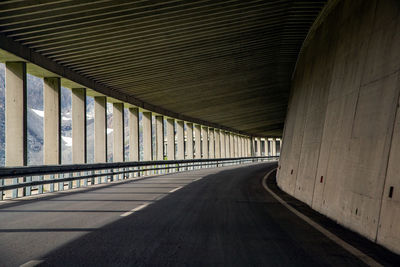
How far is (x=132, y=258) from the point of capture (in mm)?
5188

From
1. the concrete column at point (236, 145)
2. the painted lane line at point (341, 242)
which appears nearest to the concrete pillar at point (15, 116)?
the painted lane line at point (341, 242)

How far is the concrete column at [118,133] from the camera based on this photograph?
27.1m

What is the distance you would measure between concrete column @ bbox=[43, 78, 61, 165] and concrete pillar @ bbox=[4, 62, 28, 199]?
2855 millimetres

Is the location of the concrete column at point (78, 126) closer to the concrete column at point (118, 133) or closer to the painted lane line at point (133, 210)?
the concrete column at point (118, 133)

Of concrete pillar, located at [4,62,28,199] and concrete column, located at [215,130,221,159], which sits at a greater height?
concrete pillar, located at [4,62,28,199]

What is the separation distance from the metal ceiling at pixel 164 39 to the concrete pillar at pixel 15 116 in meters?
1.03

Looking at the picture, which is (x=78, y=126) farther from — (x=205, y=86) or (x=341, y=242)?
(x=341, y=242)

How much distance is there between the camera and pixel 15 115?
1556 centimetres

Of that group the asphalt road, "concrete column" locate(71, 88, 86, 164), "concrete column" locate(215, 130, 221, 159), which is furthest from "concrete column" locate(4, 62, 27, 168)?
"concrete column" locate(215, 130, 221, 159)

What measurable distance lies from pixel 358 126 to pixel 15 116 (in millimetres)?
11619

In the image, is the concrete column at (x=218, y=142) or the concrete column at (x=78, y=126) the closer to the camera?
the concrete column at (x=78, y=126)

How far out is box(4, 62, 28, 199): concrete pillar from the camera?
15.5 metres

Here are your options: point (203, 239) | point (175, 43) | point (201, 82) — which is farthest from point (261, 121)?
point (203, 239)

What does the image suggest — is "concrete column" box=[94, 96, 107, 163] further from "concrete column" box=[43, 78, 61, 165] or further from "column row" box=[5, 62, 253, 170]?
"concrete column" box=[43, 78, 61, 165]
